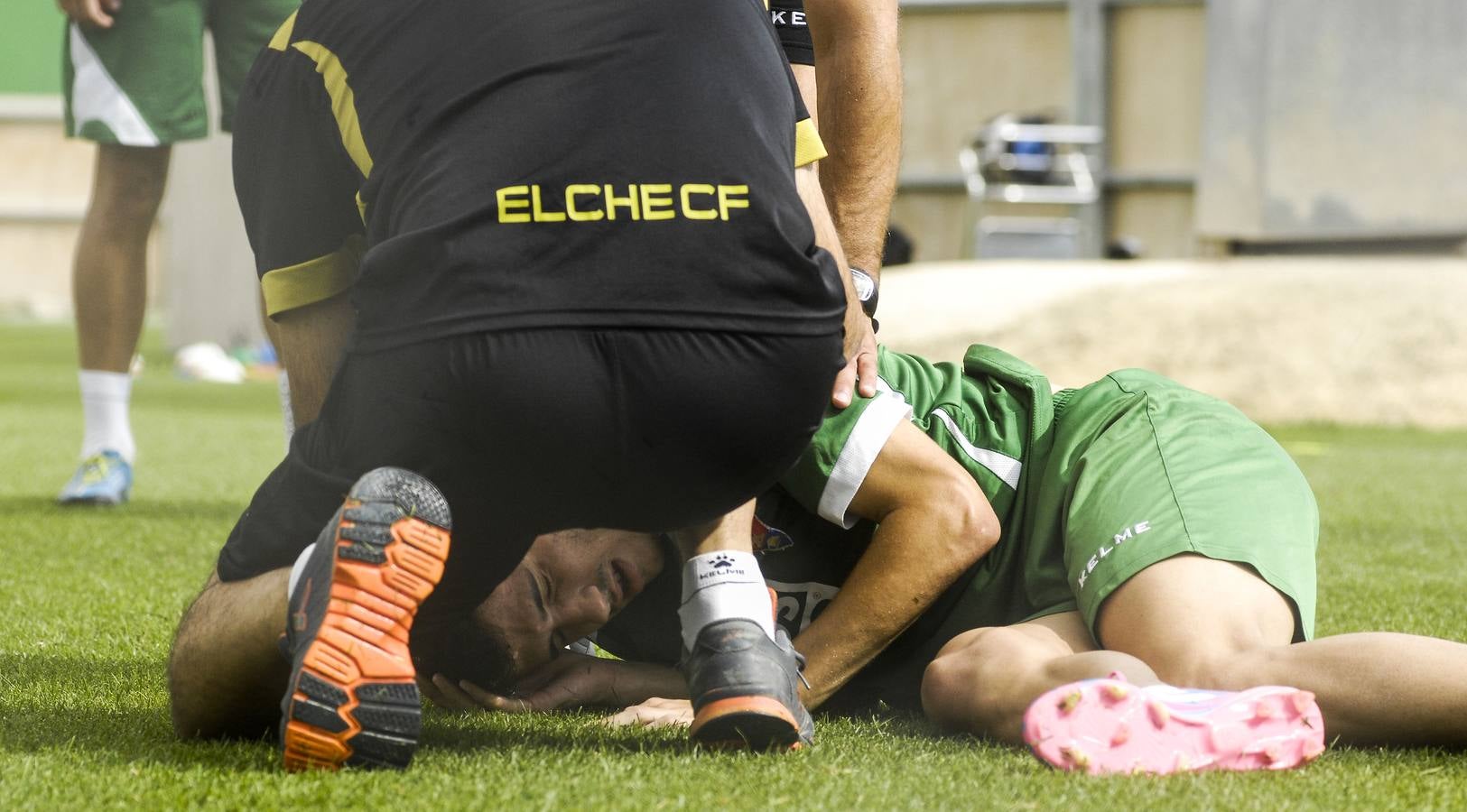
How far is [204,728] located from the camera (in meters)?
1.71

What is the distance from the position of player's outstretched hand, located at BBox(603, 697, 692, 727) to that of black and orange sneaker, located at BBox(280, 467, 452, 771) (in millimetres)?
400

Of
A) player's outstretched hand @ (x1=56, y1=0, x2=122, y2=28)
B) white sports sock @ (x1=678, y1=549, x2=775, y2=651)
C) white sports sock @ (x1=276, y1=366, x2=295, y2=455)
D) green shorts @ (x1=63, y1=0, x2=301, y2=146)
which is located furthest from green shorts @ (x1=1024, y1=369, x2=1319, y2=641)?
player's outstretched hand @ (x1=56, y1=0, x2=122, y2=28)

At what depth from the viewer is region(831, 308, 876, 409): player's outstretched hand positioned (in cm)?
185

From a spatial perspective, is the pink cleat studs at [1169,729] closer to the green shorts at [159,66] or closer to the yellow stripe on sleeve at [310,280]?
the yellow stripe on sleeve at [310,280]

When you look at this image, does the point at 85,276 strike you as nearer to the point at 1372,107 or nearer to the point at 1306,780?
the point at 1306,780

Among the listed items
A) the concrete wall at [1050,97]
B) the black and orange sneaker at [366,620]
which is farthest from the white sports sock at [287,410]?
the concrete wall at [1050,97]

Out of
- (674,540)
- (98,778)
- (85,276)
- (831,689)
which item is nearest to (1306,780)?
(831,689)

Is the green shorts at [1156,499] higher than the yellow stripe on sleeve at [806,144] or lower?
lower

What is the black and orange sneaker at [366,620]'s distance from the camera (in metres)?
1.41

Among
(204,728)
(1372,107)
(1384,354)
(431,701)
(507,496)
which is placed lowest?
(1384,354)

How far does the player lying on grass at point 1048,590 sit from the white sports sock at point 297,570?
283 millimetres

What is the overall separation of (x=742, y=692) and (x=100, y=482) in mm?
2726

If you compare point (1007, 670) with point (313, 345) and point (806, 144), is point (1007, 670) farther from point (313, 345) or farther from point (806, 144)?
point (313, 345)

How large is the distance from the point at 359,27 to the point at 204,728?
0.74m
